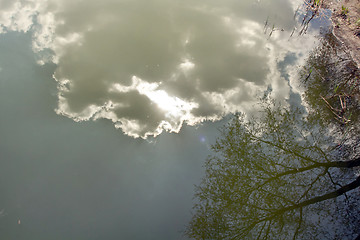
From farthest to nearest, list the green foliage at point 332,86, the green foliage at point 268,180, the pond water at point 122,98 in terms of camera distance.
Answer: the green foliage at point 332,86 < the green foliage at point 268,180 < the pond water at point 122,98

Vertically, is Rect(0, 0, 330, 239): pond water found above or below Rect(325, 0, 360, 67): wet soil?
below

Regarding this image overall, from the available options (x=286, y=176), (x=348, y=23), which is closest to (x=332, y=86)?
(x=286, y=176)

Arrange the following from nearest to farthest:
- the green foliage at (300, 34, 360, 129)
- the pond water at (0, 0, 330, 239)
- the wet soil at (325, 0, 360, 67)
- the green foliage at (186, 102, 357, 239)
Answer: the pond water at (0, 0, 330, 239) < the green foliage at (186, 102, 357, 239) < the green foliage at (300, 34, 360, 129) < the wet soil at (325, 0, 360, 67)

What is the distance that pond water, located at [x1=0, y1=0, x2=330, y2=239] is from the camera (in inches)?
162

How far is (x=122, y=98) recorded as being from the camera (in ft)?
18.0

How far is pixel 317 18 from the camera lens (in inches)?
315

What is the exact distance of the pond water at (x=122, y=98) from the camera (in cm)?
412

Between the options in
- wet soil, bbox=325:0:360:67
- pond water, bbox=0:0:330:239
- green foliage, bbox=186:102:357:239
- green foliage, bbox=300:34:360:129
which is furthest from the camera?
wet soil, bbox=325:0:360:67

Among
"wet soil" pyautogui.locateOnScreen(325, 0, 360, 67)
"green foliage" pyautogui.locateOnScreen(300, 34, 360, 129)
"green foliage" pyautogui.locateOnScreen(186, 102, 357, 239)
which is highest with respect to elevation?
"wet soil" pyautogui.locateOnScreen(325, 0, 360, 67)

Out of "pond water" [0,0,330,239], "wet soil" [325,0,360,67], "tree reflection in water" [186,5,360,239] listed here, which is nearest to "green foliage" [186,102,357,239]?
"tree reflection in water" [186,5,360,239]

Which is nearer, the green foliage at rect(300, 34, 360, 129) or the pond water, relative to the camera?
the pond water

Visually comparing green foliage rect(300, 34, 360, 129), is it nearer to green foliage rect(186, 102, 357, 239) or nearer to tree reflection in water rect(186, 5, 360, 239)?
tree reflection in water rect(186, 5, 360, 239)

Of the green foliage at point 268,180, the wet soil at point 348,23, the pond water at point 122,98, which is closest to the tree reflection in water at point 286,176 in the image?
the green foliage at point 268,180

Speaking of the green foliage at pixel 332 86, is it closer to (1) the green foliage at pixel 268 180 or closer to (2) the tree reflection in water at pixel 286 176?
(2) the tree reflection in water at pixel 286 176
